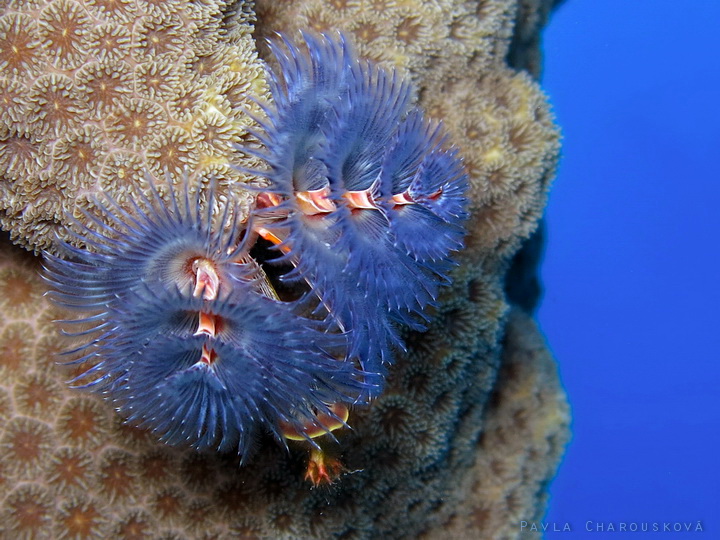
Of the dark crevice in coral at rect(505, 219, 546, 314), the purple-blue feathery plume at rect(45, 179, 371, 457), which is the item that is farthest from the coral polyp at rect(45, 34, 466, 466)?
the dark crevice in coral at rect(505, 219, 546, 314)

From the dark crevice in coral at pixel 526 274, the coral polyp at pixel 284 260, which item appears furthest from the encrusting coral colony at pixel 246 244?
the dark crevice in coral at pixel 526 274

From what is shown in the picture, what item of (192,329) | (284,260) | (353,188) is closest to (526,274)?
(353,188)

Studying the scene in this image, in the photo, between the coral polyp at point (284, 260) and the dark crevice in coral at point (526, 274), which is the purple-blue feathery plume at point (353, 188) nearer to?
the coral polyp at point (284, 260)

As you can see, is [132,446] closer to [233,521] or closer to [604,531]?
[233,521]

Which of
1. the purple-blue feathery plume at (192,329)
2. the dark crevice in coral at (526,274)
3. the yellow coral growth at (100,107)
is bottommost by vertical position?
the purple-blue feathery plume at (192,329)

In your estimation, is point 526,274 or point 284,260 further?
point 526,274

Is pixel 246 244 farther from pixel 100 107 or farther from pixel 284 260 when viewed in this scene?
pixel 100 107

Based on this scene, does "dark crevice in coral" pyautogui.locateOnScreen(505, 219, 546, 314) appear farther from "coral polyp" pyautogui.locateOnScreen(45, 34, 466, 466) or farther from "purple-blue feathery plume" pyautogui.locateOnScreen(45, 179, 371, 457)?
"purple-blue feathery plume" pyautogui.locateOnScreen(45, 179, 371, 457)
